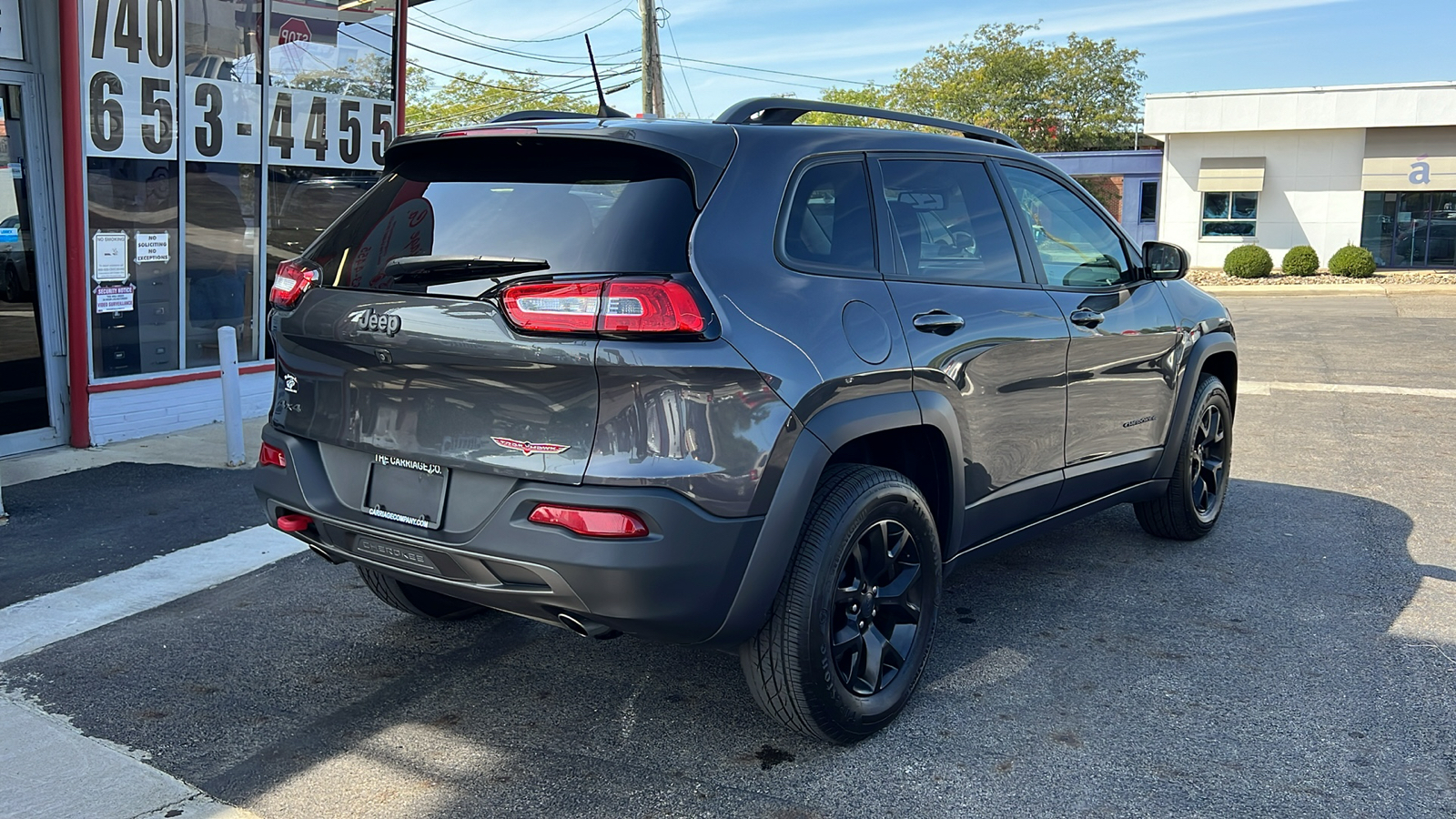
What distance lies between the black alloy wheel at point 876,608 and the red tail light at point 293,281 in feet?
6.03

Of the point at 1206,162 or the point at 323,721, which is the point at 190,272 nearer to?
the point at 323,721

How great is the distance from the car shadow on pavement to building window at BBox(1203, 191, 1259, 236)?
1368 inches

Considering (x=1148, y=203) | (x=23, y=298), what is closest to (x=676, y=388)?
(x=23, y=298)

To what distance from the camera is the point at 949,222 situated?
13.4 feet

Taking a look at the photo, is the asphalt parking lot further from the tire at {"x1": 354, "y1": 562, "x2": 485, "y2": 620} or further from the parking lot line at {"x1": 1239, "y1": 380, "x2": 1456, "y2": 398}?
the parking lot line at {"x1": 1239, "y1": 380, "x2": 1456, "y2": 398}

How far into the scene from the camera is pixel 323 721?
12.1 ft

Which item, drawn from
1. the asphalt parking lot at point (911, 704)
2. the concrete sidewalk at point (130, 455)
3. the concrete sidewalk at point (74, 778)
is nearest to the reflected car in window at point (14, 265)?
the concrete sidewalk at point (130, 455)

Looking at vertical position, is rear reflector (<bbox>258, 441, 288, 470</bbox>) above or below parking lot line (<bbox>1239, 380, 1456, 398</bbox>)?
above

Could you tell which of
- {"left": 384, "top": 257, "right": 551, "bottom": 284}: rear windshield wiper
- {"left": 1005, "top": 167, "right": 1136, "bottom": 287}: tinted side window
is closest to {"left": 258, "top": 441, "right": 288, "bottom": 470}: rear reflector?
{"left": 384, "top": 257, "right": 551, "bottom": 284}: rear windshield wiper

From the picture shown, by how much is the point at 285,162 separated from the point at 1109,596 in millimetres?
7522

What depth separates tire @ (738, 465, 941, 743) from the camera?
327cm

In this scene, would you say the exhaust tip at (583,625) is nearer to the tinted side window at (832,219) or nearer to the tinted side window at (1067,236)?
the tinted side window at (832,219)

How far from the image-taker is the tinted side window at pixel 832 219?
3418 millimetres

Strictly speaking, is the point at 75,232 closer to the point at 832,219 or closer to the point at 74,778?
the point at 74,778
